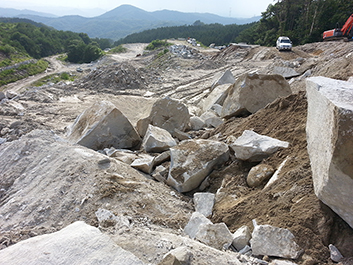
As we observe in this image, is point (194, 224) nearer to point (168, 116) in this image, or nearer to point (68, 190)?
point (68, 190)

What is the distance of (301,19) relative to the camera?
2880 cm

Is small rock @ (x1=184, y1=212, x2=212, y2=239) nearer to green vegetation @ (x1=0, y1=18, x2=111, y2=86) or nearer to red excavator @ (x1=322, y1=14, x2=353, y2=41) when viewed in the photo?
A: red excavator @ (x1=322, y1=14, x2=353, y2=41)

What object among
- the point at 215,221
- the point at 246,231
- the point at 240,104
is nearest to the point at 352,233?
the point at 246,231

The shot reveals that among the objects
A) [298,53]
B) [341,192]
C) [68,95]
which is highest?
[298,53]

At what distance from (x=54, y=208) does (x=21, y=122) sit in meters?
5.14

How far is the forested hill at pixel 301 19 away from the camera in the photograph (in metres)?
25.2

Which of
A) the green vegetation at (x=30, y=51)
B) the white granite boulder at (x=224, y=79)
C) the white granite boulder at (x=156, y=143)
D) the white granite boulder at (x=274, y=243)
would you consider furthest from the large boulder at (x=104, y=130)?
the green vegetation at (x=30, y=51)

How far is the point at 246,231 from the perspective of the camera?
8.59ft

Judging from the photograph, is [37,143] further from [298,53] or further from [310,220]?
[298,53]

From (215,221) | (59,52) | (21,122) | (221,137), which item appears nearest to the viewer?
(215,221)

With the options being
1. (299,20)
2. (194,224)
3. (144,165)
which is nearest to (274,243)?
(194,224)

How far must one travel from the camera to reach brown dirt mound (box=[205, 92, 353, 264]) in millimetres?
2379

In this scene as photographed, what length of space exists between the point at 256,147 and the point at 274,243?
164 centimetres

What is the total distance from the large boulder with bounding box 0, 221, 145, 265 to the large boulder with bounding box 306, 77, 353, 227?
1.91 meters
